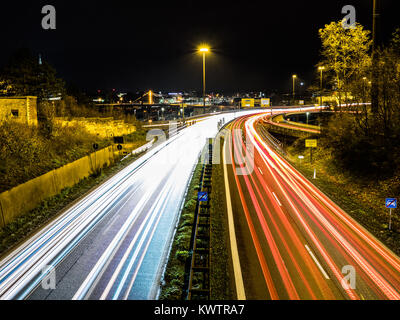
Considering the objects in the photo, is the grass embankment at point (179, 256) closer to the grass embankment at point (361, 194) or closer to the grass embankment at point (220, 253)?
the grass embankment at point (220, 253)

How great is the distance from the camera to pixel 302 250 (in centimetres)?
1102

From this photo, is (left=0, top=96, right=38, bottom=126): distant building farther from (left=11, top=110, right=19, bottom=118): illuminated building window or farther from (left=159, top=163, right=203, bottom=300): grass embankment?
(left=159, top=163, right=203, bottom=300): grass embankment

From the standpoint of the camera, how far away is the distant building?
79.4 ft

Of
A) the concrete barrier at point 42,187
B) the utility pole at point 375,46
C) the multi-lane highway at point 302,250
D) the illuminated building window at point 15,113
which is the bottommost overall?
the multi-lane highway at point 302,250

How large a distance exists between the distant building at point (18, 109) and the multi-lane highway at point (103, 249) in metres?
11.9

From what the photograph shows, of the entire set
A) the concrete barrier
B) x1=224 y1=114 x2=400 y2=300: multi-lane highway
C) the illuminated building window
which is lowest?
x1=224 y1=114 x2=400 y2=300: multi-lane highway

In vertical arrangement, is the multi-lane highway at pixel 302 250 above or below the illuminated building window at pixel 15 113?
below

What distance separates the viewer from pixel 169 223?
13445mm

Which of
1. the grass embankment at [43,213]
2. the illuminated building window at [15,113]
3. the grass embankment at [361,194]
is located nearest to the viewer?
the grass embankment at [43,213]

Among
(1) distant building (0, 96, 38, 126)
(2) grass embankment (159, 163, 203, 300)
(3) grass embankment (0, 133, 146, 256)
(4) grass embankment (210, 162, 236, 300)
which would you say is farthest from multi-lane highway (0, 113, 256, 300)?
(1) distant building (0, 96, 38, 126)

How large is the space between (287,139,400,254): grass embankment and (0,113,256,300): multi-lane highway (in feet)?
30.9

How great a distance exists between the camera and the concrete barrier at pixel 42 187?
1346 cm

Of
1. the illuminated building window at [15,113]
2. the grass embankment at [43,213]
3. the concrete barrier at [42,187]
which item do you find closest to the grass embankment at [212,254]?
the grass embankment at [43,213]

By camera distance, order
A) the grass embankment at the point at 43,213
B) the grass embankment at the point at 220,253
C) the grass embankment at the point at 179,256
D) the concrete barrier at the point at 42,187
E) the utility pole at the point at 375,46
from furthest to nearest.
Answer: the utility pole at the point at 375,46 < the concrete barrier at the point at 42,187 < the grass embankment at the point at 43,213 < the grass embankment at the point at 220,253 < the grass embankment at the point at 179,256
